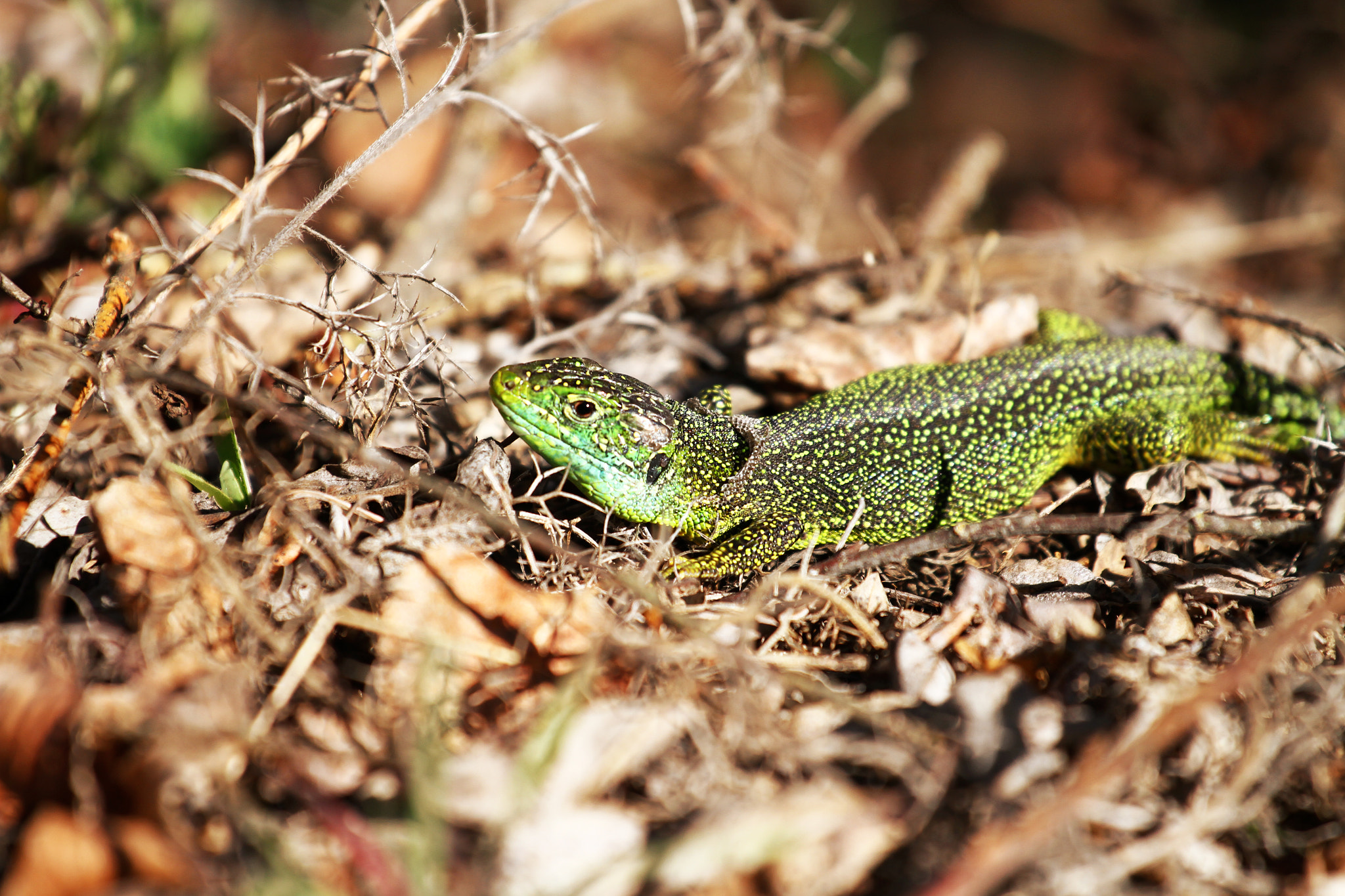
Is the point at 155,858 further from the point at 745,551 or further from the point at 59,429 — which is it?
the point at 745,551

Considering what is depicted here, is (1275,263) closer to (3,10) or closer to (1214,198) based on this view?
(1214,198)

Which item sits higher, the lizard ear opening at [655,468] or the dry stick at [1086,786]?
the dry stick at [1086,786]

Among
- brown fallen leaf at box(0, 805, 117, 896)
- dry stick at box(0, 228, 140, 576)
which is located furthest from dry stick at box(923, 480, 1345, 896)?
dry stick at box(0, 228, 140, 576)

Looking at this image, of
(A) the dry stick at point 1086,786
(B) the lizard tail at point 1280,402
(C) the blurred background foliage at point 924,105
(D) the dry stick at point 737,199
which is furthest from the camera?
(C) the blurred background foliage at point 924,105

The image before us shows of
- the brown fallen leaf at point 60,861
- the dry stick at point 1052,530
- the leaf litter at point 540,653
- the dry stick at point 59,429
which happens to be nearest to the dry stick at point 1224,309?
the leaf litter at point 540,653

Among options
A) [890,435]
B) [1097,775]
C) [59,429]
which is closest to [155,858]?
[59,429]

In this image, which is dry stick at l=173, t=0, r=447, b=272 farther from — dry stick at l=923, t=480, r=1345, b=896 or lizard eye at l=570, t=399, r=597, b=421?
dry stick at l=923, t=480, r=1345, b=896

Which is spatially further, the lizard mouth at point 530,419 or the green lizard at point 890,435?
the green lizard at point 890,435

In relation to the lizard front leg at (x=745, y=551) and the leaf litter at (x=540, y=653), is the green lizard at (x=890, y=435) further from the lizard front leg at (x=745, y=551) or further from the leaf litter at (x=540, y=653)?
the leaf litter at (x=540, y=653)
